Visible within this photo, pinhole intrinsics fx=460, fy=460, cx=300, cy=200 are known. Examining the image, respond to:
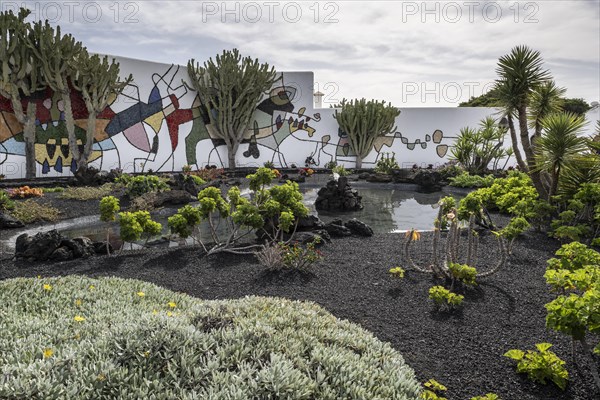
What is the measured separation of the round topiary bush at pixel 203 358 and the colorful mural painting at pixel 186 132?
1402cm

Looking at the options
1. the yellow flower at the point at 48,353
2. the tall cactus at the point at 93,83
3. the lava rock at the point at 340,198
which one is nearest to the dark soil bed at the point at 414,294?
the yellow flower at the point at 48,353

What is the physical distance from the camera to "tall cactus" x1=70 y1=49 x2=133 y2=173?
14.9 meters

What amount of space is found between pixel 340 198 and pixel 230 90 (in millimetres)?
9223

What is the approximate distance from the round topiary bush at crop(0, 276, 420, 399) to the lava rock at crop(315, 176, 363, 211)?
9.35 m

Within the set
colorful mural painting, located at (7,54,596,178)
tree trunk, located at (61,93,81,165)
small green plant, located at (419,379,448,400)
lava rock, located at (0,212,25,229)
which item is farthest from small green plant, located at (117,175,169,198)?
small green plant, located at (419,379,448,400)

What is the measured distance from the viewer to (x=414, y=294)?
16.1ft

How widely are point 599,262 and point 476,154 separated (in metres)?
15.5

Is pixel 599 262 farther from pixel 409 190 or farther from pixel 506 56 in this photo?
pixel 409 190

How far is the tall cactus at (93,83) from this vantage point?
1492 cm

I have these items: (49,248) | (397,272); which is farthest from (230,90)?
(397,272)

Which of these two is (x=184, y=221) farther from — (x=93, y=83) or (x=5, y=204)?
(x=93, y=83)

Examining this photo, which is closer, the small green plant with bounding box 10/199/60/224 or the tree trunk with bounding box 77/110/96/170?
the small green plant with bounding box 10/199/60/224

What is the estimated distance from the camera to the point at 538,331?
3990 mm

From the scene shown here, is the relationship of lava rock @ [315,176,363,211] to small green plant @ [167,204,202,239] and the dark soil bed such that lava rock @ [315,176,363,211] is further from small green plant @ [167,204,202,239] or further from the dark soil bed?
small green plant @ [167,204,202,239]
